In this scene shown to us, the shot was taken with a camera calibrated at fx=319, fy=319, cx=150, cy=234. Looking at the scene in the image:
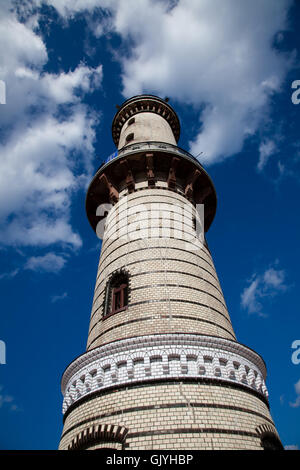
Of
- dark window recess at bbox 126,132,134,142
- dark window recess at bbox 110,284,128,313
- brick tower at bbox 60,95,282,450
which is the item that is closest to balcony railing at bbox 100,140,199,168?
brick tower at bbox 60,95,282,450

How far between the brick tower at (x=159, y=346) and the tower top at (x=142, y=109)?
18.4 feet

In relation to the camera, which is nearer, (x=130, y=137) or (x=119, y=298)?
(x=119, y=298)

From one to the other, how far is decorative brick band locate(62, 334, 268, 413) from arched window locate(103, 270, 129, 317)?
1.26m

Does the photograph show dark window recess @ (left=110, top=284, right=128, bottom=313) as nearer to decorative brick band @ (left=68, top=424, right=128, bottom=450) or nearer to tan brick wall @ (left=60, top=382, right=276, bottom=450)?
tan brick wall @ (left=60, top=382, right=276, bottom=450)

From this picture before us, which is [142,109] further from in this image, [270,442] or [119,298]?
[270,442]

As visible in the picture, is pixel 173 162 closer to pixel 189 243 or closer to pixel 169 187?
pixel 169 187

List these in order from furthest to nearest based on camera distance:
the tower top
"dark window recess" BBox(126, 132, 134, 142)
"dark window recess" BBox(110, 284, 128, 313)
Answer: the tower top → "dark window recess" BBox(126, 132, 134, 142) → "dark window recess" BBox(110, 284, 128, 313)

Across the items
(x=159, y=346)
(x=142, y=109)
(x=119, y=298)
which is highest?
(x=142, y=109)

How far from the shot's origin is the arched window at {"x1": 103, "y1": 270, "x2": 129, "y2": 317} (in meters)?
7.26

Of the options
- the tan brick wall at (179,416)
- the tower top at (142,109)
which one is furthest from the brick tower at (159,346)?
the tower top at (142,109)

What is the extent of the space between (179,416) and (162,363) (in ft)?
2.86

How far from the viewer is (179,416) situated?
4.89 m

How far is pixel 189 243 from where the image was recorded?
337 inches

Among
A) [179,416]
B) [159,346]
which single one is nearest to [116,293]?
[159,346]
